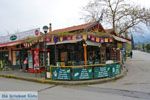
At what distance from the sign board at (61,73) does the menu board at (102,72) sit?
1815 millimetres

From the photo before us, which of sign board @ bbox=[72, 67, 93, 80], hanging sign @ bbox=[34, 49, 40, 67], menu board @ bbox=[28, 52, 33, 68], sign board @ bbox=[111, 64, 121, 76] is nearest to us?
sign board @ bbox=[72, 67, 93, 80]

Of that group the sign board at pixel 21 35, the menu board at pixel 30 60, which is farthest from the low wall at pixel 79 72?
the sign board at pixel 21 35

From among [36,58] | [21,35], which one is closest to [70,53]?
[36,58]

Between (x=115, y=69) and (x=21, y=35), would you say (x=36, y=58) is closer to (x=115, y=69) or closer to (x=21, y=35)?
(x=21, y=35)

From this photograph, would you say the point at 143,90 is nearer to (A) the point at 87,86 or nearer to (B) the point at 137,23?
(A) the point at 87,86

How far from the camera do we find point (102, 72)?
1802 cm

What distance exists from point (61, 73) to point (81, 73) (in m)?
1.31

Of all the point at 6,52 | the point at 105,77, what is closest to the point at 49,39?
the point at 105,77

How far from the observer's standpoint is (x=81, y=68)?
57.2ft

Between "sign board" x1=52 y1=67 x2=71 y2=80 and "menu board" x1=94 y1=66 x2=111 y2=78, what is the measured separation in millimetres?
1815

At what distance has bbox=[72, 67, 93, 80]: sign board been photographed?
1734 centimetres

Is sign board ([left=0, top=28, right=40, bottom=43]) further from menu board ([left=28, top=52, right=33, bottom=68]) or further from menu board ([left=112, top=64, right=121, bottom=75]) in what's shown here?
menu board ([left=112, top=64, right=121, bottom=75])

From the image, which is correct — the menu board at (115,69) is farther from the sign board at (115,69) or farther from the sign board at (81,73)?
the sign board at (81,73)

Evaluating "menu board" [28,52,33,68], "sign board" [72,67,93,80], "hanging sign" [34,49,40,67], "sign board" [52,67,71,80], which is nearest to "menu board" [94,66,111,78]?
"sign board" [72,67,93,80]
